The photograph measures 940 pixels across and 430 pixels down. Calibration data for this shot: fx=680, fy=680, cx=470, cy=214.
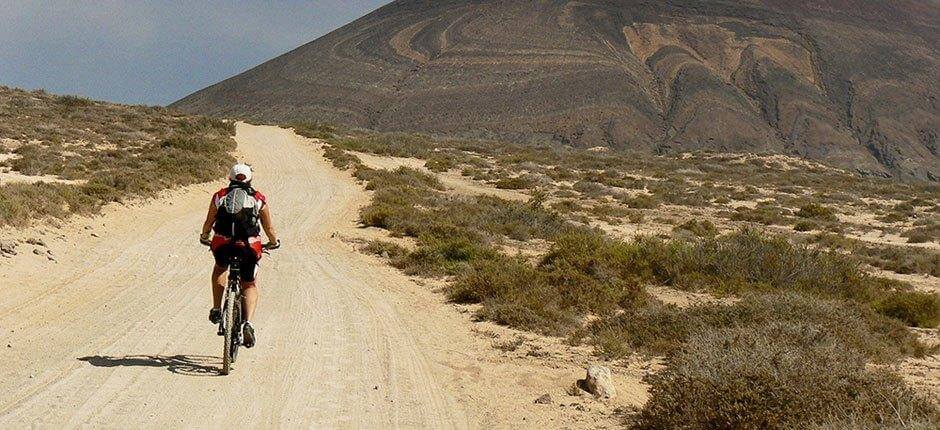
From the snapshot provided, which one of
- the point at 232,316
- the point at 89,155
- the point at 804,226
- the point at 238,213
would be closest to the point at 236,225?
the point at 238,213

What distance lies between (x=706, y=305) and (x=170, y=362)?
718 centimetres

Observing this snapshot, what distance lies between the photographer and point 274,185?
1025 inches

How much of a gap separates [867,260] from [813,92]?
103 metres

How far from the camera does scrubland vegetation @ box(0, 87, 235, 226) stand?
14.7 m

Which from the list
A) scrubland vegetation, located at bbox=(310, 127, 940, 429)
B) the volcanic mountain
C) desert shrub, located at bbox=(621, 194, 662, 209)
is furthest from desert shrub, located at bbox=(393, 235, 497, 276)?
the volcanic mountain

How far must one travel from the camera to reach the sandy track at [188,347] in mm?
5695

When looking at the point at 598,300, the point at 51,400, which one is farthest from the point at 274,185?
the point at 51,400

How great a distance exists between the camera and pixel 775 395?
17.0 feet

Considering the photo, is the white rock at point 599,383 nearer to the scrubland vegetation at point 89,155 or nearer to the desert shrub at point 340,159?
the scrubland vegetation at point 89,155

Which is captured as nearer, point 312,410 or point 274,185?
point 312,410

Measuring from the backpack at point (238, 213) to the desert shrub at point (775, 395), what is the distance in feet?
12.8

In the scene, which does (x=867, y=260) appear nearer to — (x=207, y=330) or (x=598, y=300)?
(x=598, y=300)

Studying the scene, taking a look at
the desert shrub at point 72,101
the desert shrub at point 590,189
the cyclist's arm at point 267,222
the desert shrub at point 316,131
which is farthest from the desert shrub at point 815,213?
the desert shrub at point 72,101

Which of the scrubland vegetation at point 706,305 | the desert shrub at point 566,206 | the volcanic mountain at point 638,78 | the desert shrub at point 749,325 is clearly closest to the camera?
the scrubland vegetation at point 706,305
